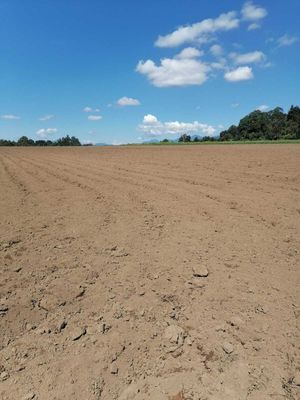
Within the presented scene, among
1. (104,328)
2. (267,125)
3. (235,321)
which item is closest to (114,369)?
(104,328)

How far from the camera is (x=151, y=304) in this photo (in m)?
3.63

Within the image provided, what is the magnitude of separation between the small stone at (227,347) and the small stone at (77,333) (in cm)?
129

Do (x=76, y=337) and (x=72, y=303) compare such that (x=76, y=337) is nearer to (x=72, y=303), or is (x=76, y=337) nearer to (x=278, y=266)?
(x=72, y=303)

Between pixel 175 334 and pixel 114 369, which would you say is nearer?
pixel 114 369

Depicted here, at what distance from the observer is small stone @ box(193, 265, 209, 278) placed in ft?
13.7

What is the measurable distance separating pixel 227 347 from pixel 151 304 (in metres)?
0.96

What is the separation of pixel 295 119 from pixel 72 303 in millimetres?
92233

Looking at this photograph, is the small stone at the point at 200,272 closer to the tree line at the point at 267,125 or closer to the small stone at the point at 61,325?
the small stone at the point at 61,325

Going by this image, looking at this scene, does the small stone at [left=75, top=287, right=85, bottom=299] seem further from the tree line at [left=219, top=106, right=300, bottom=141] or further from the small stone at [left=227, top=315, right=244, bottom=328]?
the tree line at [left=219, top=106, right=300, bottom=141]

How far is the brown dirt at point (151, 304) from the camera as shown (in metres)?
2.66

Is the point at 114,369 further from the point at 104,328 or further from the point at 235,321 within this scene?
the point at 235,321

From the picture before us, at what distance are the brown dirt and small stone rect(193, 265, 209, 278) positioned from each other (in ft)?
0.04

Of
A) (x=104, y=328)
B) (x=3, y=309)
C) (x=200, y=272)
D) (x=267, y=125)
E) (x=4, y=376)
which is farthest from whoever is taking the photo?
(x=267, y=125)

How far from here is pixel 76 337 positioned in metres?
3.17
